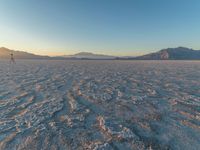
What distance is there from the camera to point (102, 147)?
382 cm

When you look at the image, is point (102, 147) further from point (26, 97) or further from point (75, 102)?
point (26, 97)

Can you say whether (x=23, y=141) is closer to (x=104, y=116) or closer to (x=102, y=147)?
(x=102, y=147)

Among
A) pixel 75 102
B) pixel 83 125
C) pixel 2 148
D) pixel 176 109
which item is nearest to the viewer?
pixel 2 148

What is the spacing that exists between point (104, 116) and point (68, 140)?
2.02 m

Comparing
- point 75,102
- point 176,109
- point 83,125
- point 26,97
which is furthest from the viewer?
point 26,97

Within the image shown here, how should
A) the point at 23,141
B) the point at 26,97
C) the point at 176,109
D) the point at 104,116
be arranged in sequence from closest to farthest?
the point at 23,141 < the point at 104,116 < the point at 176,109 < the point at 26,97

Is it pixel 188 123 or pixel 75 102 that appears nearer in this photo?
pixel 188 123

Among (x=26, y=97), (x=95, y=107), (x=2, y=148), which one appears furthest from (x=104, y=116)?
(x=26, y=97)

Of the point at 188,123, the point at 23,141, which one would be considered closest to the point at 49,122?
the point at 23,141

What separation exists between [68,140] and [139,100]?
15.7ft

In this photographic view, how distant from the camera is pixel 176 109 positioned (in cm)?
651

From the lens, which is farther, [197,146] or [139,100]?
[139,100]

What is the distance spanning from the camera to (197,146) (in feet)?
12.8

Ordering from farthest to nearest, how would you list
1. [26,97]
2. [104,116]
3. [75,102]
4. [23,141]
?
1. [26,97]
2. [75,102]
3. [104,116]
4. [23,141]
